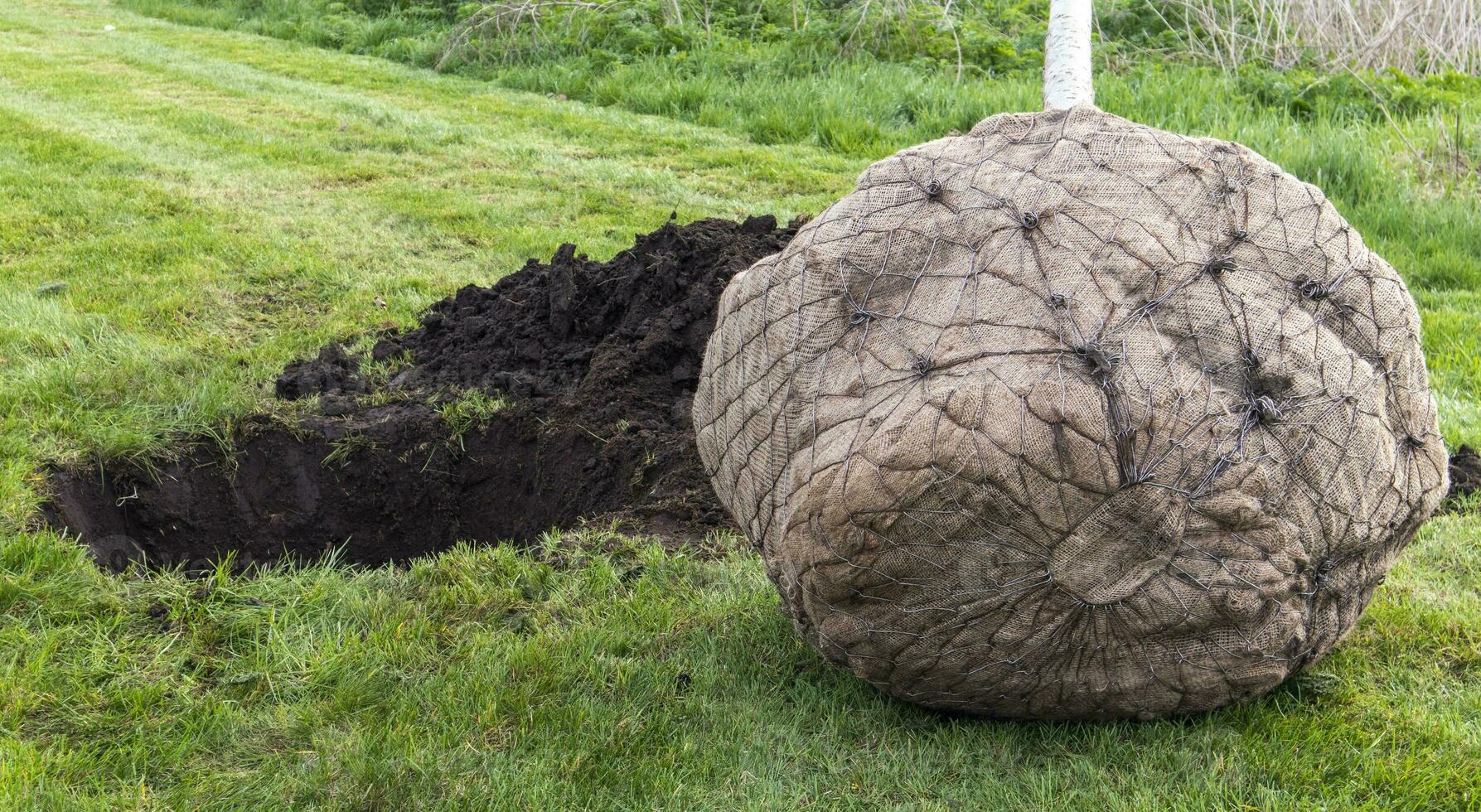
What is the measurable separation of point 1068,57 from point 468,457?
3.07 metres

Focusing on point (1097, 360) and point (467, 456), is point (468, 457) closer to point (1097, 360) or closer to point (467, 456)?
point (467, 456)

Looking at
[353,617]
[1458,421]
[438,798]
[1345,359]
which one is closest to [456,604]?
[353,617]

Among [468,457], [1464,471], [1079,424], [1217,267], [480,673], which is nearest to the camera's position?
[1079,424]

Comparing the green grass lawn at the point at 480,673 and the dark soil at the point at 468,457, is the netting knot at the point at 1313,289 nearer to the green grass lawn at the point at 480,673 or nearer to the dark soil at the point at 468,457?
the green grass lawn at the point at 480,673

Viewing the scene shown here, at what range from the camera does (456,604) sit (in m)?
3.26

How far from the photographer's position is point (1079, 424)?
219cm

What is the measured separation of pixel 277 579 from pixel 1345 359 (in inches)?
109

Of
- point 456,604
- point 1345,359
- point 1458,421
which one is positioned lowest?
point 1458,421

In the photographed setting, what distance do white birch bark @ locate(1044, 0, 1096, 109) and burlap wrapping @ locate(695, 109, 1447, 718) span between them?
2395 millimetres

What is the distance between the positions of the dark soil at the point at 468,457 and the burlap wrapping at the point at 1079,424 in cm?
129

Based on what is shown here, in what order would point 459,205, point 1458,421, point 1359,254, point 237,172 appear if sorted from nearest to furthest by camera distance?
point 1359,254 → point 1458,421 → point 459,205 → point 237,172

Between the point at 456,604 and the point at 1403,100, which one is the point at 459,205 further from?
the point at 1403,100

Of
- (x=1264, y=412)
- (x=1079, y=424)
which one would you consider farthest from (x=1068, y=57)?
(x=1079, y=424)

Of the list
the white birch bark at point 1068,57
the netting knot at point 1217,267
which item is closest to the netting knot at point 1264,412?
the netting knot at point 1217,267
